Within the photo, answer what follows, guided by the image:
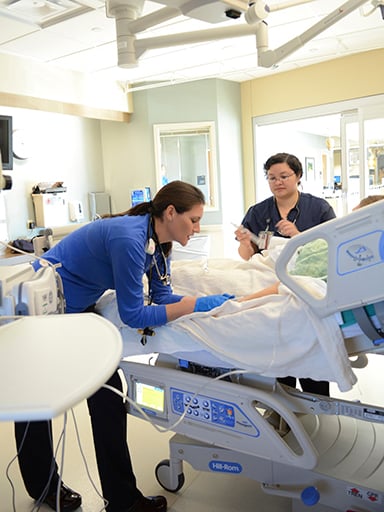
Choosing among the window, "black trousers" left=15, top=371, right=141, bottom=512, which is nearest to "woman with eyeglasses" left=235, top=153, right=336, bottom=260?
"black trousers" left=15, top=371, right=141, bottom=512

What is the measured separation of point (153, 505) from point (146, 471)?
1.07ft

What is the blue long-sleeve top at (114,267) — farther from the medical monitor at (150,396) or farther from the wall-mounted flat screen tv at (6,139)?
the wall-mounted flat screen tv at (6,139)

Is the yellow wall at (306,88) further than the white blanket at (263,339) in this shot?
Yes

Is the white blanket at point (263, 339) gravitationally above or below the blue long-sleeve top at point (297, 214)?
below

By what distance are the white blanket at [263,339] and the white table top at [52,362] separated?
0.58 m

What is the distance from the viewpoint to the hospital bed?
1176 mm

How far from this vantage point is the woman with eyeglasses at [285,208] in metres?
2.31

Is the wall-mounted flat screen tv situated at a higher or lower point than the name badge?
higher

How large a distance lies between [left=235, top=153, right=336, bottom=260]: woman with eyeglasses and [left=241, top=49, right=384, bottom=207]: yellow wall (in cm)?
269

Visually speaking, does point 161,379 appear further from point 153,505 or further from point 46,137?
point 46,137

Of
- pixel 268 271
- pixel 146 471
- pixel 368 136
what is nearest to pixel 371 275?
pixel 268 271

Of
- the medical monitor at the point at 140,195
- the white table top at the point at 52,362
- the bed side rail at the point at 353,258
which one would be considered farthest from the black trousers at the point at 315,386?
the medical monitor at the point at 140,195

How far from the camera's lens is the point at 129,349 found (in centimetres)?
163

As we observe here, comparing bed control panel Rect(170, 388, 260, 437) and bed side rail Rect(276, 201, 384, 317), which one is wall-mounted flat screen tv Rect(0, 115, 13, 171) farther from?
bed side rail Rect(276, 201, 384, 317)
